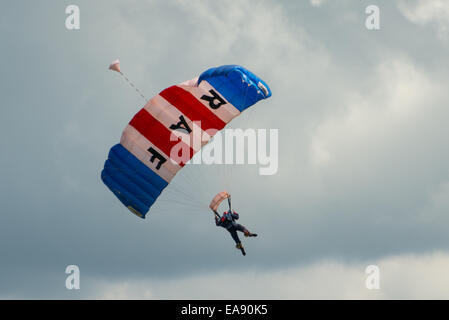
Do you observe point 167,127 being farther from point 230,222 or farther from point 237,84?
point 230,222

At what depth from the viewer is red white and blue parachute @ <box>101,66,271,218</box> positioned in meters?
39.0

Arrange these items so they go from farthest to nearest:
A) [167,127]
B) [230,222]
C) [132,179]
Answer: [132,179]
[167,127]
[230,222]

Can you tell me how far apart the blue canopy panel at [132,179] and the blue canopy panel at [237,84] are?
5163 millimetres

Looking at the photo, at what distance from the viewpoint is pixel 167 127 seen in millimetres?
39156

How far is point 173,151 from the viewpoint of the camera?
39.0 meters

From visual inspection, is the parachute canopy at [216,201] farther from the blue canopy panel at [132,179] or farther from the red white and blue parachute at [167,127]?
the blue canopy panel at [132,179]

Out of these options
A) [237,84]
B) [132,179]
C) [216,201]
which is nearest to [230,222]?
[216,201]

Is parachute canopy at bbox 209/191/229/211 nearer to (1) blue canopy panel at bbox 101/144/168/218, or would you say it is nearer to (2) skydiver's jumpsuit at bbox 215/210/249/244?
(2) skydiver's jumpsuit at bbox 215/210/249/244

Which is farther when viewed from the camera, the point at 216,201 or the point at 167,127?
the point at 167,127

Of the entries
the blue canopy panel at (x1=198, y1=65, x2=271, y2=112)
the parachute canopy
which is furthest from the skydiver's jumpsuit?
the blue canopy panel at (x1=198, y1=65, x2=271, y2=112)

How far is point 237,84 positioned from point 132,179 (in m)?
7.05

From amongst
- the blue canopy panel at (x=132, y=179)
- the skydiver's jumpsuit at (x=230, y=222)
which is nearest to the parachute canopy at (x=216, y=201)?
the skydiver's jumpsuit at (x=230, y=222)
